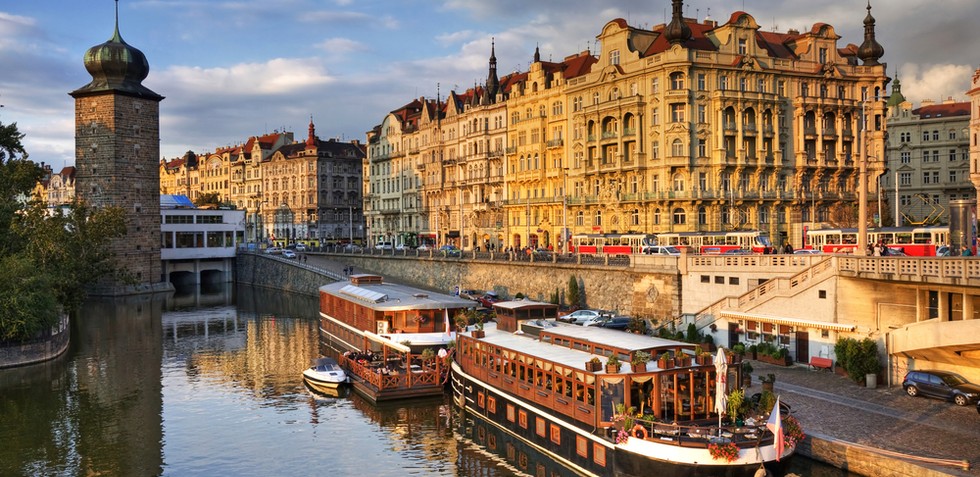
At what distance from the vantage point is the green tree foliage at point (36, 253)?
4441 cm

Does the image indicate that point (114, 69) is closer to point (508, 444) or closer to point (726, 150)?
point (726, 150)

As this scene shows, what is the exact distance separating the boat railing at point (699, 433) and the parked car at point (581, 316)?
80.9ft

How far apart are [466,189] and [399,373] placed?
63.2 m

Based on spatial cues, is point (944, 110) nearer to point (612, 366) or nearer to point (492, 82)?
point (492, 82)

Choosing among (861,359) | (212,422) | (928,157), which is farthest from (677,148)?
(212,422)

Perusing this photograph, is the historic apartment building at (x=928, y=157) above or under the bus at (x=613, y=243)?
above

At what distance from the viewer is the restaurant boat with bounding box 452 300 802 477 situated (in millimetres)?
22000

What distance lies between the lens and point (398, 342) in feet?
133

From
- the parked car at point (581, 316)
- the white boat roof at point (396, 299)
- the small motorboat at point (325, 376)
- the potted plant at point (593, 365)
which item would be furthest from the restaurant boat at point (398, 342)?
the potted plant at point (593, 365)

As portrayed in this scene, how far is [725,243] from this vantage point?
5981 cm

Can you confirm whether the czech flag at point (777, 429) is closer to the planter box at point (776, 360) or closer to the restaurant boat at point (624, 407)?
the restaurant boat at point (624, 407)

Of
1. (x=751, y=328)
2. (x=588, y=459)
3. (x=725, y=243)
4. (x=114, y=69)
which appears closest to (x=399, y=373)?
(x=588, y=459)

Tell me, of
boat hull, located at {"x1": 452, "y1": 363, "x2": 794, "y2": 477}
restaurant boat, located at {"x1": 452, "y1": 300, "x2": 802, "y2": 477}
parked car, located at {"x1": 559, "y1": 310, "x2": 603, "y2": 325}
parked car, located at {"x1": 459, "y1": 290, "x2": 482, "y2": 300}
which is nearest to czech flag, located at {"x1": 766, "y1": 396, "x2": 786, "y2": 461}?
restaurant boat, located at {"x1": 452, "y1": 300, "x2": 802, "y2": 477}

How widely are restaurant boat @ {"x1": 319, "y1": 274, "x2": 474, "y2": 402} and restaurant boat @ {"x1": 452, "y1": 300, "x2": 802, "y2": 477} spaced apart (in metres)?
5.70
